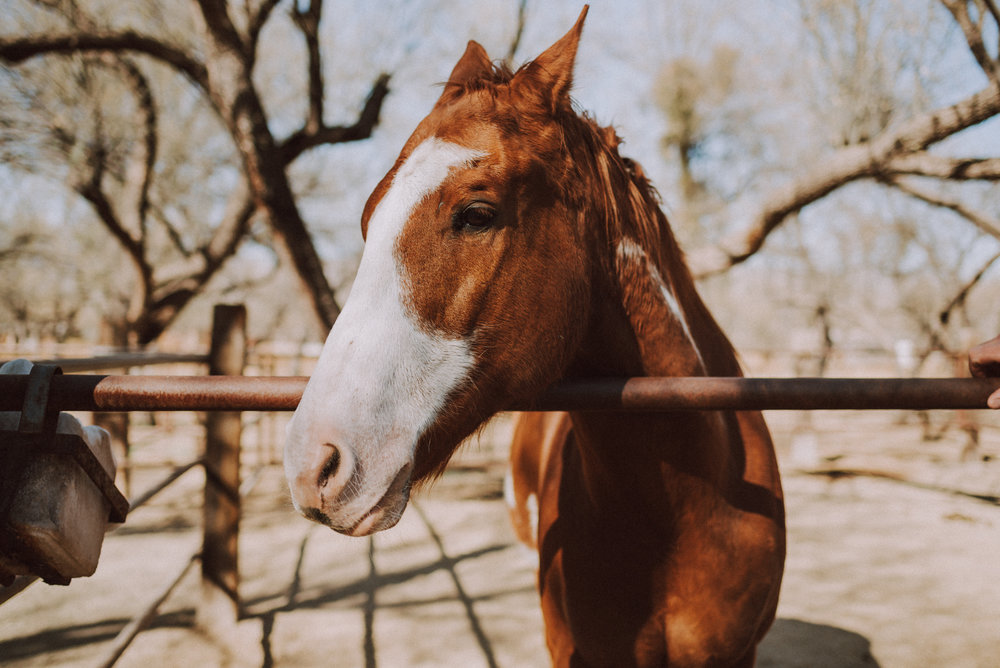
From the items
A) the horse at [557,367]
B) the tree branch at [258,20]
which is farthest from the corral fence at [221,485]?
the tree branch at [258,20]

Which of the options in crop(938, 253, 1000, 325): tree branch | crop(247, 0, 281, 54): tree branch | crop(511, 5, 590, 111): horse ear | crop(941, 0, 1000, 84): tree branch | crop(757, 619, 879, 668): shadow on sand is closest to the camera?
crop(511, 5, 590, 111): horse ear

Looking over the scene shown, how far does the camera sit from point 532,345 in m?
1.18

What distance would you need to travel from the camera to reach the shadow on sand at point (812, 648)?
3.29 m

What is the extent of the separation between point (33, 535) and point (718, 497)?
1434mm

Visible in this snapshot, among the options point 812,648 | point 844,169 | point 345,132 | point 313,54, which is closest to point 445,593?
point 812,648

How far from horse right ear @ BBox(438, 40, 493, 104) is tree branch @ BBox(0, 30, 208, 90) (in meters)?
6.00

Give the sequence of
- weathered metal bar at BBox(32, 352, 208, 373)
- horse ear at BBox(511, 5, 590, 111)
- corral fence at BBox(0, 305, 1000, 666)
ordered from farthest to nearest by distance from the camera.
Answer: weathered metal bar at BBox(32, 352, 208, 373), horse ear at BBox(511, 5, 590, 111), corral fence at BBox(0, 305, 1000, 666)

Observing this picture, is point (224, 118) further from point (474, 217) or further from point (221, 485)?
point (474, 217)

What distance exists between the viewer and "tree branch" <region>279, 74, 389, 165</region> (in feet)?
22.6

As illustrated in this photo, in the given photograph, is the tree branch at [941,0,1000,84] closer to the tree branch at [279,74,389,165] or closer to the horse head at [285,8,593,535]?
the tree branch at [279,74,389,165]

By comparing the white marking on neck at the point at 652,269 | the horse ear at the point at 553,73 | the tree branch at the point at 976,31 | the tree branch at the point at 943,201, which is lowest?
the white marking on neck at the point at 652,269

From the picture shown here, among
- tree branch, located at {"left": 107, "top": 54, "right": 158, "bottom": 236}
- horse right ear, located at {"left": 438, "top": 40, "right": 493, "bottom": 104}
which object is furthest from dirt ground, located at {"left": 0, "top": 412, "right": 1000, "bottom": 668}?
tree branch, located at {"left": 107, "top": 54, "right": 158, "bottom": 236}

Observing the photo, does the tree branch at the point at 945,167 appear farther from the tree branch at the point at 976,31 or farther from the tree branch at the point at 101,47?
the tree branch at the point at 101,47

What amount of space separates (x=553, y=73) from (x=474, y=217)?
1.48ft
